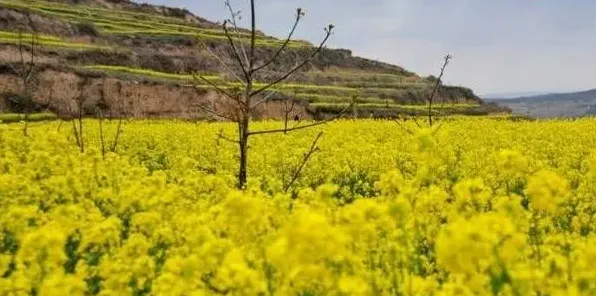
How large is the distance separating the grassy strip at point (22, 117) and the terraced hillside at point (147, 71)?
126 centimetres

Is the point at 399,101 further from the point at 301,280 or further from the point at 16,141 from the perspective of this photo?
the point at 301,280

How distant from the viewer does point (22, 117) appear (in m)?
26.1

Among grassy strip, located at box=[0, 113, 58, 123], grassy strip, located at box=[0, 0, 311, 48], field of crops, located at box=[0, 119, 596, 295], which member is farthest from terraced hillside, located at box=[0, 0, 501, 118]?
field of crops, located at box=[0, 119, 596, 295]

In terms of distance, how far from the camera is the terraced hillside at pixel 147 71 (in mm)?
31578

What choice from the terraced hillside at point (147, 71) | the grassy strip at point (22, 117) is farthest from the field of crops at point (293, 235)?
the grassy strip at point (22, 117)

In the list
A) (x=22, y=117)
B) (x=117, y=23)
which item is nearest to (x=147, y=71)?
(x=22, y=117)

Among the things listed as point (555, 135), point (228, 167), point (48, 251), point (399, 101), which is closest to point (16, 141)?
point (228, 167)

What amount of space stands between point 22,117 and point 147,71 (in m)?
14.6

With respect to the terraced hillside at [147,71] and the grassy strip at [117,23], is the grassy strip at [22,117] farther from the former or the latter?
the grassy strip at [117,23]

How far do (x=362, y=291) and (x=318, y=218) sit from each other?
0.34 m

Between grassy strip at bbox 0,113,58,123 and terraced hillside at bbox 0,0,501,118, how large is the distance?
126cm

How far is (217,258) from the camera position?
4320 mm

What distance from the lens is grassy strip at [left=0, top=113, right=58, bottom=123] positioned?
85.5 ft

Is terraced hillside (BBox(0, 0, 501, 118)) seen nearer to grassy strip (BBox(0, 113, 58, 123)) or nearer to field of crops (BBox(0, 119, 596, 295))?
grassy strip (BBox(0, 113, 58, 123))
